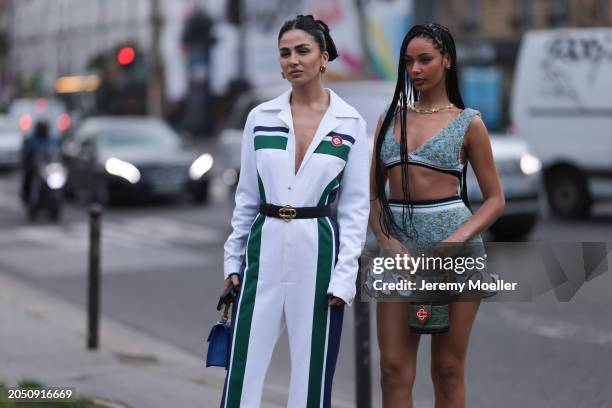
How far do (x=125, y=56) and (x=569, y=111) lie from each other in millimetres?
9316

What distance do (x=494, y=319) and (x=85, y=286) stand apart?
13.3 ft

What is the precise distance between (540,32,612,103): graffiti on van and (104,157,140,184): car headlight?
21.9ft

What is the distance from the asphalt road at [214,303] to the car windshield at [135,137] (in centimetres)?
213

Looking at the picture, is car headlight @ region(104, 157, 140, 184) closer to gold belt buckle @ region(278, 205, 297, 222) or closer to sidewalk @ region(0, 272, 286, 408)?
sidewalk @ region(0, 272, 286, 408)

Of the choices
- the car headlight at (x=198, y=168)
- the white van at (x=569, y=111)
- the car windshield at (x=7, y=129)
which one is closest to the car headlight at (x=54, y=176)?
the car headlight at (x=198, y=168)

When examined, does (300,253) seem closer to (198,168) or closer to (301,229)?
(301,229)

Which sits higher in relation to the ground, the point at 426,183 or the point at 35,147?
the point at 426,183

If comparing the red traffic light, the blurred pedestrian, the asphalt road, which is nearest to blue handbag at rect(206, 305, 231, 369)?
the asphalt road

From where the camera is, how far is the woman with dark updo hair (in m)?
3.67

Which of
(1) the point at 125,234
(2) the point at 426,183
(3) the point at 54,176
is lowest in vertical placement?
(1) the point at 125,234

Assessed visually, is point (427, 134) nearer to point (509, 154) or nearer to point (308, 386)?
point (308, 386)

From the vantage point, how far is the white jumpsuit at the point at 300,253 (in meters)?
3.67

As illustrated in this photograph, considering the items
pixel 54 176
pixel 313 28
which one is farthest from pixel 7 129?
pixel 313 28

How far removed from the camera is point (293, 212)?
3664 mm
